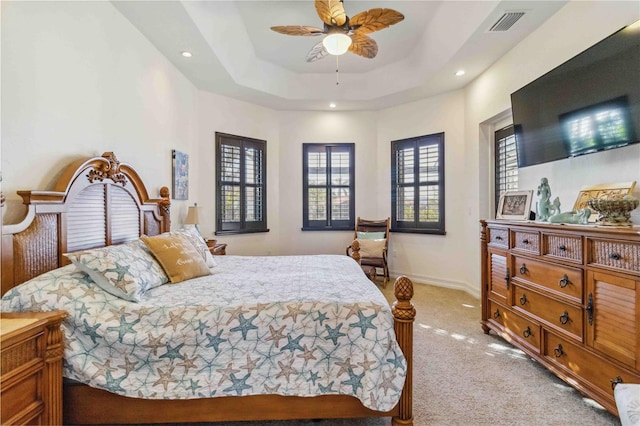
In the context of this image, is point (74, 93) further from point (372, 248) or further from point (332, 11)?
point (372, 248)

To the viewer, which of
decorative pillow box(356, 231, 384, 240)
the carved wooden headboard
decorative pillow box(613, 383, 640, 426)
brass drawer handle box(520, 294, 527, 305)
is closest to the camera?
decorative pillow box(613, 383, 640, 426)

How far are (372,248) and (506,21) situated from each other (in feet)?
10.1

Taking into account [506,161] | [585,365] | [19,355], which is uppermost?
[506,161]

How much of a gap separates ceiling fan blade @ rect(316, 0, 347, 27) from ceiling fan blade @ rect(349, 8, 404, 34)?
112 millimetres

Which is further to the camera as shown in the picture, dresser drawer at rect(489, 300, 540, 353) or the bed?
dresser drawer at rect(489, 300, 540, 353)

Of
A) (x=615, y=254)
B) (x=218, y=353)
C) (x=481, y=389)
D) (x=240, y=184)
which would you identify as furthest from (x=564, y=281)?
(x=240, y=184)

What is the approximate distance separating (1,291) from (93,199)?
79 centimetres

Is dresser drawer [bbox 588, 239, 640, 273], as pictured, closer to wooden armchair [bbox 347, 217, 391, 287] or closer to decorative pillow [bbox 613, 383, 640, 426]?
decorative pillow [bbox 613, 383, 640, 426]

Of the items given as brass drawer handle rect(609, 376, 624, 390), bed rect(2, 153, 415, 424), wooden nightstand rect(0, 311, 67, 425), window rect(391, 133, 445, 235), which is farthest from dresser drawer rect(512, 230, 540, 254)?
wooden nightstand rect(0, 311, 67, 425)

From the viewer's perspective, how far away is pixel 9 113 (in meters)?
1.62

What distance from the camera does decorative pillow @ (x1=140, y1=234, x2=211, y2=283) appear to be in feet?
6.77

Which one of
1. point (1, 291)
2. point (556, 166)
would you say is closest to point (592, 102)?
point (556, 166)

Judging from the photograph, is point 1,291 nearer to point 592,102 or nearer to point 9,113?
point 9,113

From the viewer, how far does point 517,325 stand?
7.77 ft
